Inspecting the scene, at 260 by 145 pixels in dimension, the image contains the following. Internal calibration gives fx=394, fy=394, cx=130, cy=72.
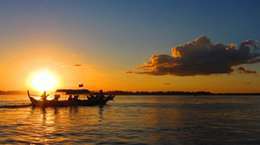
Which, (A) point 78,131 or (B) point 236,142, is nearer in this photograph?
(B) point 236,142

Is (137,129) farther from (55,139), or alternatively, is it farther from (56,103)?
(56,103)

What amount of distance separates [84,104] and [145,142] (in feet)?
198

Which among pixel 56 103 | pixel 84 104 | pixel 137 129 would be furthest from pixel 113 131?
pixel 84 104

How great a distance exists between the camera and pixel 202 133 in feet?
110

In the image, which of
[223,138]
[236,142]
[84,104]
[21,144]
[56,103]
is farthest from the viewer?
[84,104]

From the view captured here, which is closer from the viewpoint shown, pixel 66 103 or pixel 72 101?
pixel 66 103

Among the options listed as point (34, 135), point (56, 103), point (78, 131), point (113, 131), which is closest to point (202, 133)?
point (113, 131)

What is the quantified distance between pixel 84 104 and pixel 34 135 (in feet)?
183

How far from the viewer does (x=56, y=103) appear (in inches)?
3162

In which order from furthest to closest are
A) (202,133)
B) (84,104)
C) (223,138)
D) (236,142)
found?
(84,104)
(202,133)
(223,138)
(236,142)

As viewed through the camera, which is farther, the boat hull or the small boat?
the small boat

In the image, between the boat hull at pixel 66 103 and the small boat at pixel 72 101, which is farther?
the small boat at pixel 72 101

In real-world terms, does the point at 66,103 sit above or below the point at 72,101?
below

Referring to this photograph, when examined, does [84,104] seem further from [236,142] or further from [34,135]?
[236,142]
